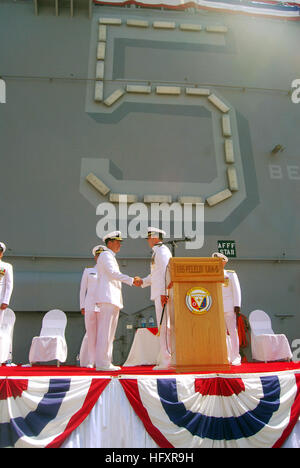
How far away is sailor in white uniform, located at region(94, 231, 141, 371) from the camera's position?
3.92 metres

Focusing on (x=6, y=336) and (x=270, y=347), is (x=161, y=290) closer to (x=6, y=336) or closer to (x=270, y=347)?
(x=6, y=336)

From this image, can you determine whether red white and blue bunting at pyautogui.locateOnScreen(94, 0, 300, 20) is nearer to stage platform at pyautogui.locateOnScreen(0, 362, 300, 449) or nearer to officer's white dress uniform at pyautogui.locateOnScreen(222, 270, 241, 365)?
officer's white dress uniform at pyautogui.locateOnScreen(222, 270, 241, 365)

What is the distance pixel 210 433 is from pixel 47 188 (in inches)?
288

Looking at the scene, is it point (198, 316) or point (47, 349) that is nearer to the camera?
point (198, 316)

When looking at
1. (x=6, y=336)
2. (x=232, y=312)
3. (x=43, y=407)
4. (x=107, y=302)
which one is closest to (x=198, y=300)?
(x=107, y=302)

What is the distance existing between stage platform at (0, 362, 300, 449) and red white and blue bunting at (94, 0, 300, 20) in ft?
36.9

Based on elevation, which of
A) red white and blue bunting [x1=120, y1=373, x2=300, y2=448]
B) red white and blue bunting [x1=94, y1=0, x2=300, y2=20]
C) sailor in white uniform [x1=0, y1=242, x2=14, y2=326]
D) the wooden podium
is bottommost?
red white and blue bunting [x1=120, y1=373, x2=300, y2=448]

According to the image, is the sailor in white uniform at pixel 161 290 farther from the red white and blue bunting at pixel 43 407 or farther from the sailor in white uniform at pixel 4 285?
the sailor in white uniform at pixel 4 285

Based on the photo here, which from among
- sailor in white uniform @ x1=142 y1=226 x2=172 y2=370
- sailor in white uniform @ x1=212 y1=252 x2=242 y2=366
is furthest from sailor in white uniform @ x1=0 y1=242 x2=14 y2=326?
sailor in white uniform @ x1=212 y1=252 x2=242 y2=366

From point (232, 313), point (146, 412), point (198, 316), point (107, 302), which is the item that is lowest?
point (146, 412)

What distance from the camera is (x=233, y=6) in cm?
1074

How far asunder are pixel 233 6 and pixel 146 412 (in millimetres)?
11803

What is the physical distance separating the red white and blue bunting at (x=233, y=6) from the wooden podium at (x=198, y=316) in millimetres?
10271

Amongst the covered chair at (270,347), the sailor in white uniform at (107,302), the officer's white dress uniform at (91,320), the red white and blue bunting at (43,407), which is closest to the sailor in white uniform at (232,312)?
the covered chair at (270,347)
